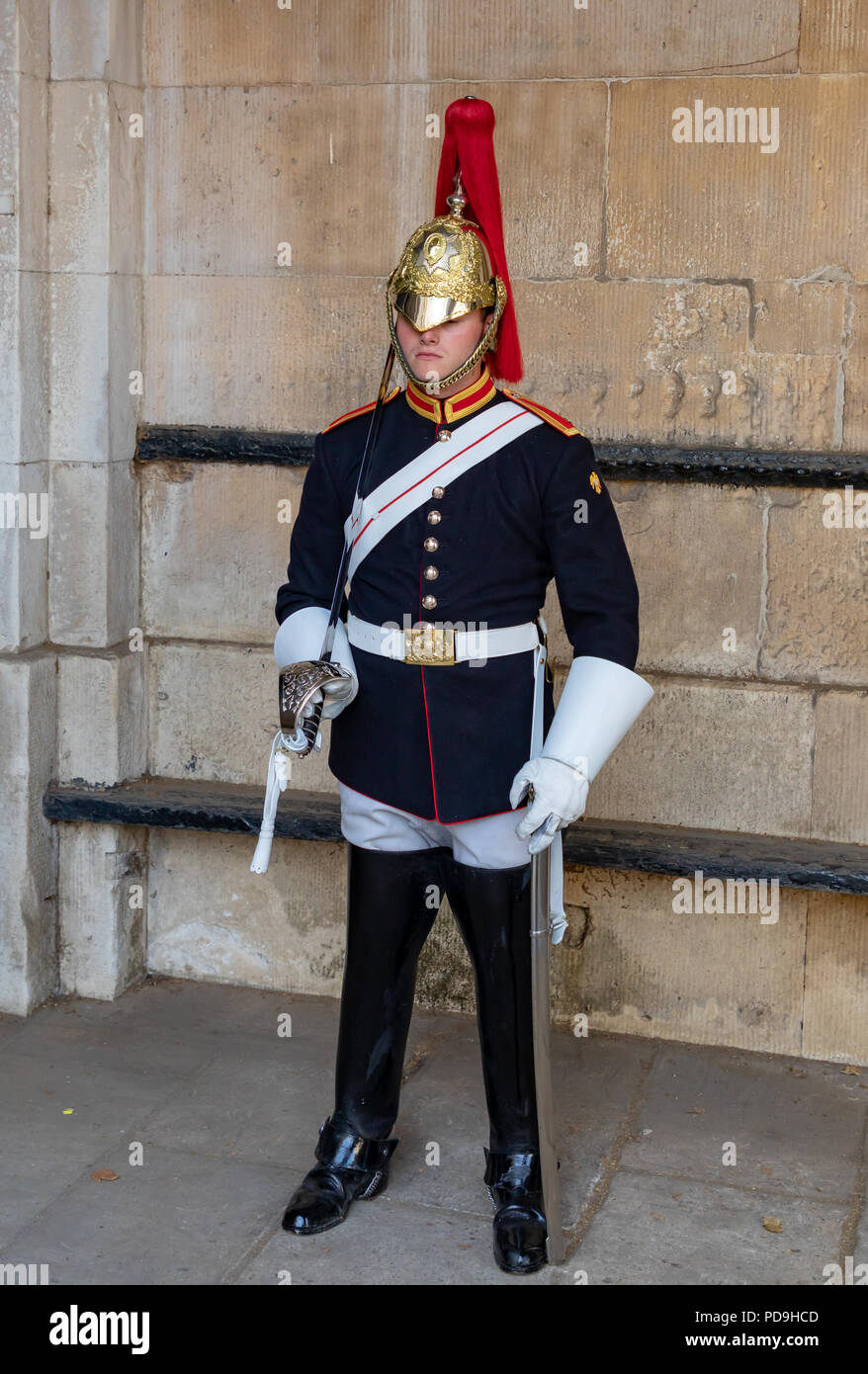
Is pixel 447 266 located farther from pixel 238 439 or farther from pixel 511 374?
pixel 238 439

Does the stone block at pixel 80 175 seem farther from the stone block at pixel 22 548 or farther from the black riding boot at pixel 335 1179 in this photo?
the black riding boot at pixel 335 1179

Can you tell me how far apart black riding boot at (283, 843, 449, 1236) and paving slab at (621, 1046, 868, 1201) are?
64cm

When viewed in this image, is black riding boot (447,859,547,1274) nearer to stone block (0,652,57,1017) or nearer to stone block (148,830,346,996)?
stone block (148,830,346,996)

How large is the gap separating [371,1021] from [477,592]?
97 centimetres

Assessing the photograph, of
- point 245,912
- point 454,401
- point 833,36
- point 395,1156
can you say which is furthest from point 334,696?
point 833,36

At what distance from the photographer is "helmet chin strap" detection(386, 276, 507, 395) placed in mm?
3240

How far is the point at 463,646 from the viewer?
3318 millimetres

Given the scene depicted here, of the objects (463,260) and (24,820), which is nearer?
(463,260)

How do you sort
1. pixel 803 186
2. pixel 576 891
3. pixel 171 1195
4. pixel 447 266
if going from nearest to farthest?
pixel 447 266, pixel 171 1195, pixel 803 186, pixel 576 891

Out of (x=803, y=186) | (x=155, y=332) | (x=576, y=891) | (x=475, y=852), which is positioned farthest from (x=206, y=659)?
(x=803, y=186)

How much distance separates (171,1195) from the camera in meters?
3.65

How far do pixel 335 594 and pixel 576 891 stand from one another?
1464 millimetres

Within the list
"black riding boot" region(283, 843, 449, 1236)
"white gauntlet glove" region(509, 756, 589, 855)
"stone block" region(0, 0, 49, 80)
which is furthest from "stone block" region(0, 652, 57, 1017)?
"white gauntlet glove" region(509, 756, 589, 855)

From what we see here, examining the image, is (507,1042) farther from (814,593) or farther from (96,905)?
(96,905)
